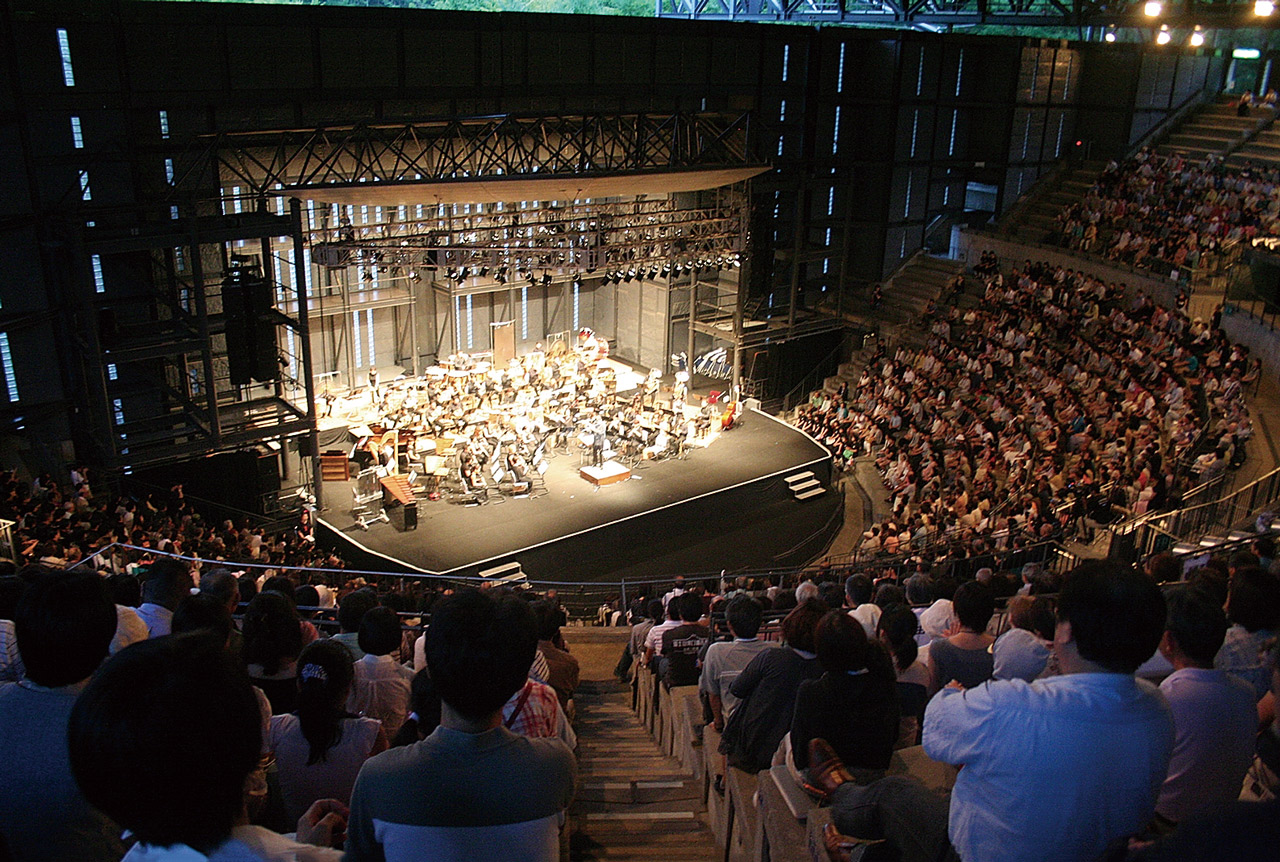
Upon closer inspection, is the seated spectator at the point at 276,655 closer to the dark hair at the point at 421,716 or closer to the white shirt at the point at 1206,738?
the dark hair at the point at 421,716

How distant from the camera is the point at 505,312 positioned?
25.3 meters

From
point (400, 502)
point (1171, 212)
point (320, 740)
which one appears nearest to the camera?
Result: point (320, 740)

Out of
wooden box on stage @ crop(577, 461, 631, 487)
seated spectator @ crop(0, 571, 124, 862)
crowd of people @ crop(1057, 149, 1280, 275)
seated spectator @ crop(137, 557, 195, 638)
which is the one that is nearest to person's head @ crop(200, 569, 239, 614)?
seated spectator @ crop(137, 557, 195, 638)

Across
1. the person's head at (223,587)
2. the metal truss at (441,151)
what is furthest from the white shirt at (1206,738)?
the metal truss at (441,151)

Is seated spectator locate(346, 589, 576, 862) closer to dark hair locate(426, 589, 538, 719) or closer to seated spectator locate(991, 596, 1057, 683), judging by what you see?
dark hair locate(426, 589, 538, 719)

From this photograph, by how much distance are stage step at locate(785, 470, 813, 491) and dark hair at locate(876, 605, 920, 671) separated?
1476 cm

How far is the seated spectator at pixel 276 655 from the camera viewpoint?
433 centimetres

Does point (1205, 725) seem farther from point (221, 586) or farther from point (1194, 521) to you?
point (1194, 521)

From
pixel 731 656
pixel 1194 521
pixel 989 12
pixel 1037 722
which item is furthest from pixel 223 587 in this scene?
pixel 989 12

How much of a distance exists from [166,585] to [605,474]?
13663 mm

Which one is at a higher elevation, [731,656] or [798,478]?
[731,656]

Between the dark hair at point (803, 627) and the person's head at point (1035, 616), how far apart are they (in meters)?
1.68

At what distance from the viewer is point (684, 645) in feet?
22.5

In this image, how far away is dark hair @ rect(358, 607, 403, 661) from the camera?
4.43 m
